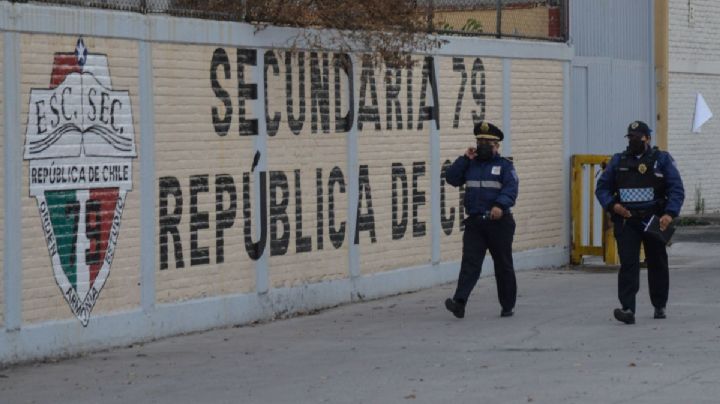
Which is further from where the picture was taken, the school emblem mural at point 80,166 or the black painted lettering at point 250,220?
A: the black painted lettering at point 250,220

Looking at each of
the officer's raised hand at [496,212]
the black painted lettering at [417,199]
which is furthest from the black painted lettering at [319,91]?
the officer's raised hand at [496,212]

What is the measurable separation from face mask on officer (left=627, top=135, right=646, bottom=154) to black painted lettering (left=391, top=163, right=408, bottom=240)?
144 inches

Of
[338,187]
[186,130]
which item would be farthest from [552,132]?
[186,130]

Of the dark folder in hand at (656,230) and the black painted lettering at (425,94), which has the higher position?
the black painted lettering at (425,94)

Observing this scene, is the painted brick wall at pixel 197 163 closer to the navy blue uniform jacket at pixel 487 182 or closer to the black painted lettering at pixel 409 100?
the navy blue uniform jacket at pixel 487 182

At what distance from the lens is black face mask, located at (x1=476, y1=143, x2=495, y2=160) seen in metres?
14.2

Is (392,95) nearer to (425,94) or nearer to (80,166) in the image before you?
(425,94)

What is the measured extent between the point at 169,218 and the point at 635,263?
13.9 feet

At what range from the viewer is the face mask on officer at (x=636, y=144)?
44.7ft

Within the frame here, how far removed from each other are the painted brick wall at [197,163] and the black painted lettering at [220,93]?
0.12 ft

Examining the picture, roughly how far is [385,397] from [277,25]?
5634mm

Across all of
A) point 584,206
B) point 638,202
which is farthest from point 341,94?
point 584,206

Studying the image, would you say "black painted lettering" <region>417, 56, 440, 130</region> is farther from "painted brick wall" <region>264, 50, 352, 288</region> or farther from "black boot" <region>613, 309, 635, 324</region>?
"black boot" <region>613, 309, 635, 324</region>

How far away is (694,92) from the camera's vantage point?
91.5 ft
